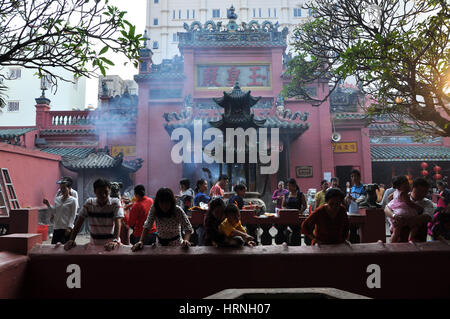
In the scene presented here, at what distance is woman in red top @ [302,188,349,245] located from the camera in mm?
3723

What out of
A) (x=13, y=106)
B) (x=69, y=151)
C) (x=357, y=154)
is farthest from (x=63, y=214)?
(x=13, y=106)

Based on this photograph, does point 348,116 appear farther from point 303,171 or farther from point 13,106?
point 13,106

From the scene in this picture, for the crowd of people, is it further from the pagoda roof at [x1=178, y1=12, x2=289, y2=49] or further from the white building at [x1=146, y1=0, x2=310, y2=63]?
the white building at [x1=146, y1=0, x2=310, y2=63]

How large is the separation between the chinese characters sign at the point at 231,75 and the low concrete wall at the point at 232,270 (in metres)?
12.8

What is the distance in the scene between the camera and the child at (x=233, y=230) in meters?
3.66

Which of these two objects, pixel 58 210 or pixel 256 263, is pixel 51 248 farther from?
pixel 256 263

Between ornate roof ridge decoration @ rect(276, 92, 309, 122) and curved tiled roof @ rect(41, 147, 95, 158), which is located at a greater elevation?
ornate roof ridge decoration @ rect(276, 92, 309, 122)

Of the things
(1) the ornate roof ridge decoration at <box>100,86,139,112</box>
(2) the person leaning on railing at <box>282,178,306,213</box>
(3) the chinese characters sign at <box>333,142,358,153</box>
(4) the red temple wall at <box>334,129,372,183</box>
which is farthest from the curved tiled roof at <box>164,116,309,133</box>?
(2) the person leaning on railing at <box>282,178,306,213</box>

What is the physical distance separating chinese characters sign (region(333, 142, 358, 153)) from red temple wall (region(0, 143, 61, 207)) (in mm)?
13195

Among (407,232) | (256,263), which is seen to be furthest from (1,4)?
(407,232)

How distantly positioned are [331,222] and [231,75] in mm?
12890

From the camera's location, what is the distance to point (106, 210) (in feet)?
12.8

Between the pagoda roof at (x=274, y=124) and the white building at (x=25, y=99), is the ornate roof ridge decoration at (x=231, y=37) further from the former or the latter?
the white building at (x=25, y=99)

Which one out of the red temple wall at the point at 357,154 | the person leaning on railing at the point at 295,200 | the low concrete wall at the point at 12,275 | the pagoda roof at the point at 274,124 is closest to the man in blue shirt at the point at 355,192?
the person leaning on railing at the point at 295,200
